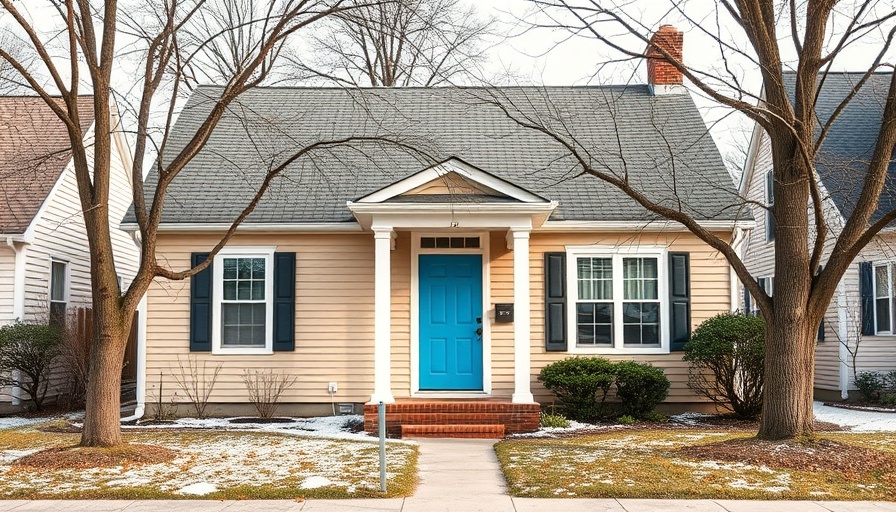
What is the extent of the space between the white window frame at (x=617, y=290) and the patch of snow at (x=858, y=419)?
2.73 m

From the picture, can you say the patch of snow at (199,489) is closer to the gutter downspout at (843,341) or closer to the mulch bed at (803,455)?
the mulch bed at (803,455)

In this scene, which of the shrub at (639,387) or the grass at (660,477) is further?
the shrub at (639,387)

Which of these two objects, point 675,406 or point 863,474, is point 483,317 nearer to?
point 675,406

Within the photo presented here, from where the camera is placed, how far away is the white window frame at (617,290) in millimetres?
13344

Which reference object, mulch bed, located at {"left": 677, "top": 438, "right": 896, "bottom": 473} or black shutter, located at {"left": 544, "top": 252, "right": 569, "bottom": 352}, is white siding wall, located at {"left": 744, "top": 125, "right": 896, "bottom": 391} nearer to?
black shutter, located at {"left": 544, "top": 252, "right": 569, "bottom": 352}

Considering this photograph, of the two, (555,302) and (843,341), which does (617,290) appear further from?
(843,341)

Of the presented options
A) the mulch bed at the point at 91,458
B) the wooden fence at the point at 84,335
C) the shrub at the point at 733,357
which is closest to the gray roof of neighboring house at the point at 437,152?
the shrub at the point at 733,357

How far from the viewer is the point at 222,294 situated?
1343 centimetres

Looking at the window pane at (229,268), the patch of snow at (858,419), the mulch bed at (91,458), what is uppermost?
the window pane at (229,268)

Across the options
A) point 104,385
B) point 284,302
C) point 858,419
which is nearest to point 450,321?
point 284,302

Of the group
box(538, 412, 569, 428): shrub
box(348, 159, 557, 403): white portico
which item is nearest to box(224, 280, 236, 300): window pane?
box(348, 159, 557, 403): white portico

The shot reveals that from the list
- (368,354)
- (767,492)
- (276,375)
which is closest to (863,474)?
(767,492)

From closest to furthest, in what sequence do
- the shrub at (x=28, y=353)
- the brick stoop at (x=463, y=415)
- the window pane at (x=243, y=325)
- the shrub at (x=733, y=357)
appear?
the brick stoop at (x=463, y=415) < the shrub at (x=733, y=357) < the window pane at (x=243, y=325) < the shrub at (x=28, y=353)

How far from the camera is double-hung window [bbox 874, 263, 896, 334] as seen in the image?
15.4 metres
